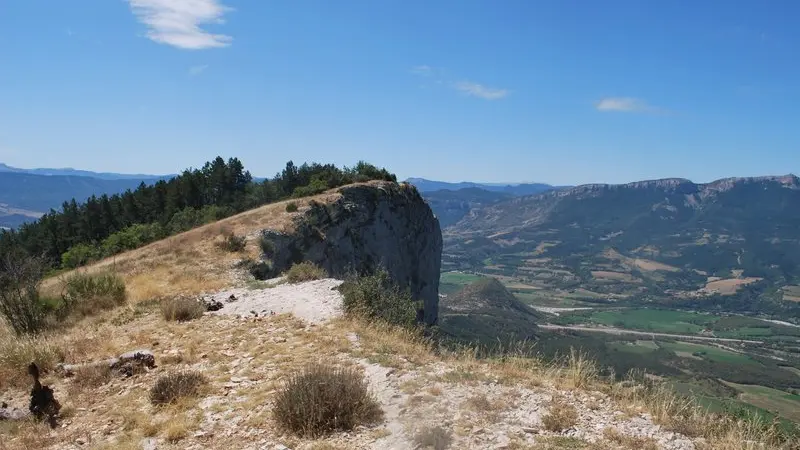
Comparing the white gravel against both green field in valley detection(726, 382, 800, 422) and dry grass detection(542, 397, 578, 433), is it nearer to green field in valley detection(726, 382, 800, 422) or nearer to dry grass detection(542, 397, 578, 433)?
dry grass detection(542, 397, 578, 433)

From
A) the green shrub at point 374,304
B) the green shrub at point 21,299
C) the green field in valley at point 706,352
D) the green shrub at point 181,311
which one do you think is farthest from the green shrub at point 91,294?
the green field in valley at point 706,352

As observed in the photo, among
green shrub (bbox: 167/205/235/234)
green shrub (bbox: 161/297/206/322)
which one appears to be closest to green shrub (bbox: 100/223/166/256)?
green shrub (bbox: 167/205/235/234)

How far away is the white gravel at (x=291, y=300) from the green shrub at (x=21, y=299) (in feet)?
16.8

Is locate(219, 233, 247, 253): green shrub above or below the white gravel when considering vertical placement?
above

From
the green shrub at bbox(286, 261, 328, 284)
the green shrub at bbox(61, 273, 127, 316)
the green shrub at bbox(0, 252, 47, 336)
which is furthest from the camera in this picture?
the green shrub at bbox(286, 261, 328, 284)

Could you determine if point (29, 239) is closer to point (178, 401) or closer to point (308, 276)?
point (308, 276)

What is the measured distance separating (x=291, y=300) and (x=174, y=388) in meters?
7.23

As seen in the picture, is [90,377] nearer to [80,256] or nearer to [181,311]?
[181,311]

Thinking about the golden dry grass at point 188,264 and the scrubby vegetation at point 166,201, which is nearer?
the golden dry grass at point 188,264

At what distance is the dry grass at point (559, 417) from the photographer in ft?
21.9

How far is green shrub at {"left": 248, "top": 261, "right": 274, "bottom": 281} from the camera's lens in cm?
Answer: 2433

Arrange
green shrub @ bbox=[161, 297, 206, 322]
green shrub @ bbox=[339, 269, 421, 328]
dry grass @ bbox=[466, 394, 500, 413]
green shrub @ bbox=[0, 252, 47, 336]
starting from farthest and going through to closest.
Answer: green shrub @ bbox=[161, 297, 206, 322] → green shrub @ bbox=[0, 252, 47, 336] → green shrub @ bbox=[339, 269, 421, 328] → dry grass @ bbox=[466, 394, 500, 413]

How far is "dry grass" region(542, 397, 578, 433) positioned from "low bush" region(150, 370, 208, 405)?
6194 mm

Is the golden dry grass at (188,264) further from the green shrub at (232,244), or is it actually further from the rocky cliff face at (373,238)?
the rocky cliff face at (373,238)
